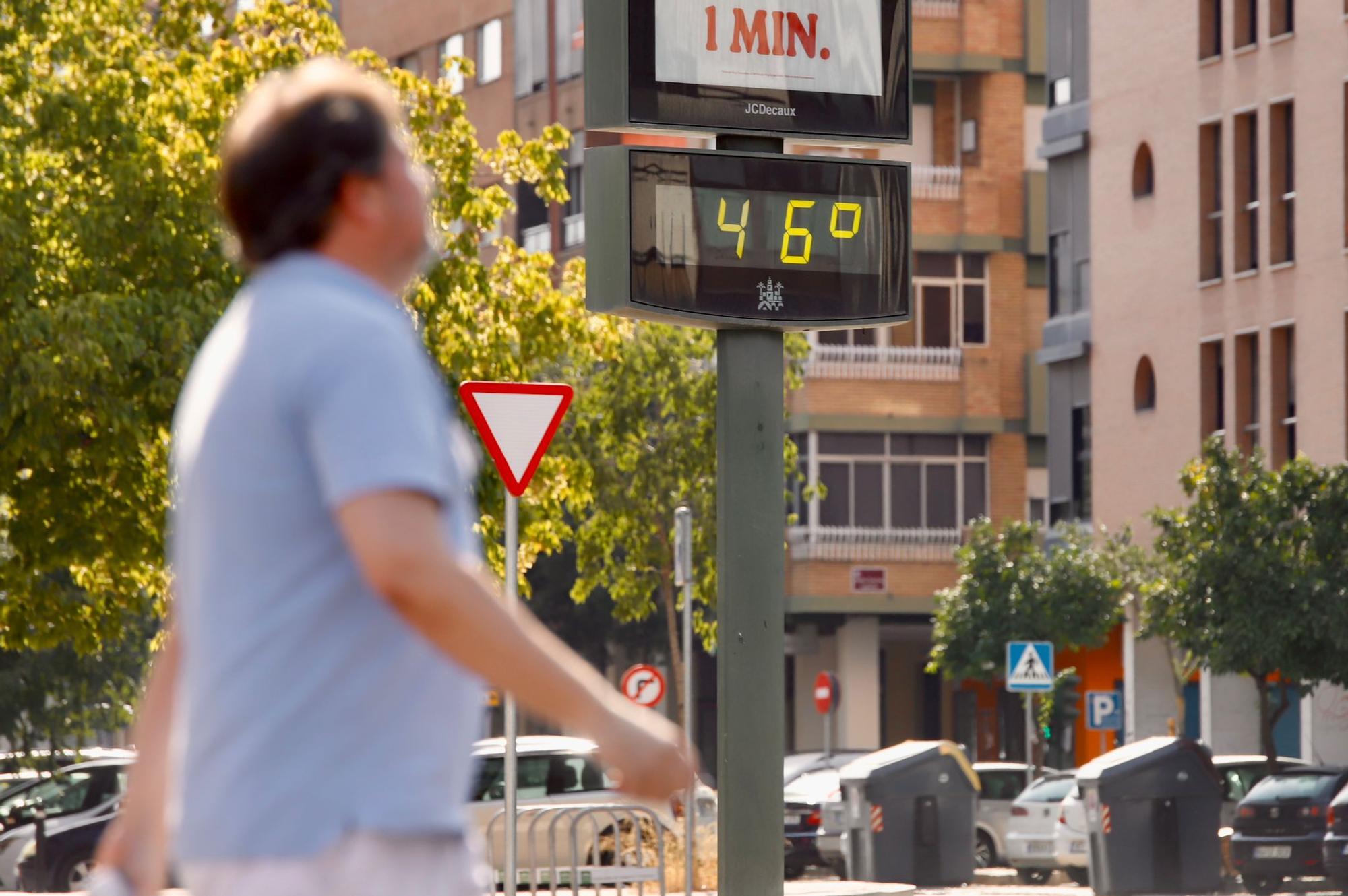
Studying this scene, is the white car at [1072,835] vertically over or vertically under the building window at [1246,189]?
under

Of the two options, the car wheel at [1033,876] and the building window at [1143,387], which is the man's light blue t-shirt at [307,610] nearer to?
the car wheel at [1033,876]

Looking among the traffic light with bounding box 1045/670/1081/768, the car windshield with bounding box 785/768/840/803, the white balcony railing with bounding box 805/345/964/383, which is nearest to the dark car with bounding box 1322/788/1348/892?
the car windshield with bounding box 785/768/840/803

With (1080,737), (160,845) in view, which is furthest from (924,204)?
(160,845)

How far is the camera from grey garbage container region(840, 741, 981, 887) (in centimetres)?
2455

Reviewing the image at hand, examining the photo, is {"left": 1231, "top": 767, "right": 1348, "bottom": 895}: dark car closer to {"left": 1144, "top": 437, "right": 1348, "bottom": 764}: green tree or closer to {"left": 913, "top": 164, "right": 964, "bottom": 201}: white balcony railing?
{"left": 1144, "top": 437, "right": 1348, "bottom": 764}: green tree

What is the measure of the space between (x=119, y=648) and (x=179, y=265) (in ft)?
58.9

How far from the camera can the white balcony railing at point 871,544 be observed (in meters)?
53.3

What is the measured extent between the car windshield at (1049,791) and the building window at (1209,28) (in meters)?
18.4

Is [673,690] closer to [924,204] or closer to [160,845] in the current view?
[924,204]

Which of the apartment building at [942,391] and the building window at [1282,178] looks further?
the apartment building at [942,391]

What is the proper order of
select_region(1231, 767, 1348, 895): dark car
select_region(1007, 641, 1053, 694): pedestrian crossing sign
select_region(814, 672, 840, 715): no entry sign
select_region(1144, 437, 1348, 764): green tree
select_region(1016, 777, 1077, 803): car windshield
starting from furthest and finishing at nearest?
1. select_region(814, 672, 840, 715): no entry sign
2. select_region(1007, 641, 1053, 694): pedestrian crossing sign
3. select_region(1144, 437, 1348, 764): green tree
4. select_region(1016, 777, 1077, 803): car windshield
5. select_region(1231, 767, 1348, 895): dark car

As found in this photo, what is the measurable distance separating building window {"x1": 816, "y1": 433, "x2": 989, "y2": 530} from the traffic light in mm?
5562

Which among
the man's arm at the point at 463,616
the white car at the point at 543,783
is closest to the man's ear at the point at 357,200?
the man's arm at the point at 463,616

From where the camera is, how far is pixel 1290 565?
3259cm
